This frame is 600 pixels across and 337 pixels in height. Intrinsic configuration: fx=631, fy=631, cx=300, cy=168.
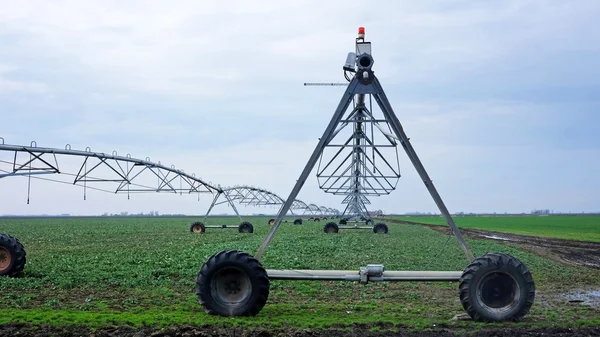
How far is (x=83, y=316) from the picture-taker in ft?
31.5

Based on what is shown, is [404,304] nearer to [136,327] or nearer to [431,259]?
[136,327]

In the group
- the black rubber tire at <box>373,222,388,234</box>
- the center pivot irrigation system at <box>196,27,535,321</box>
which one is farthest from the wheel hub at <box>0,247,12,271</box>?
the black rubber tire at <box>373,222,388,234</box>

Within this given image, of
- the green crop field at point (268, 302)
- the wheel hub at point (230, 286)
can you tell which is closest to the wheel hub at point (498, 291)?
the green crop field at point (268, 302)

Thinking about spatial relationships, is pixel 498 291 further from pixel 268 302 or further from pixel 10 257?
pixel 10 257

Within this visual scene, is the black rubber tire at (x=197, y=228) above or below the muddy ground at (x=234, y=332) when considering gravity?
above

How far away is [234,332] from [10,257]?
9.42m

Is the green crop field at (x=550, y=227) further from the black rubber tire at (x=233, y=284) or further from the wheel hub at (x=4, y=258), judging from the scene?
the black rubber tire at (x=233, y=284)

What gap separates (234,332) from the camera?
858 centimetres

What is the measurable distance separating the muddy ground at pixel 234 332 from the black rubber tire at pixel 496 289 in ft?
2.53

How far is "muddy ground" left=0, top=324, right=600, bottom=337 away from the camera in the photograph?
8.35 metres

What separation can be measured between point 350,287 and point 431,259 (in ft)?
26.4

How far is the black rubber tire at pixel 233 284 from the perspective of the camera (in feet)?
32.4

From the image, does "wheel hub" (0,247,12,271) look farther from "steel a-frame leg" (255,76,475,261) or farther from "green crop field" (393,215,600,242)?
"green crop field" (393,215,600,242)

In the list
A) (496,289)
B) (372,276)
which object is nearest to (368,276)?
(372,276)
